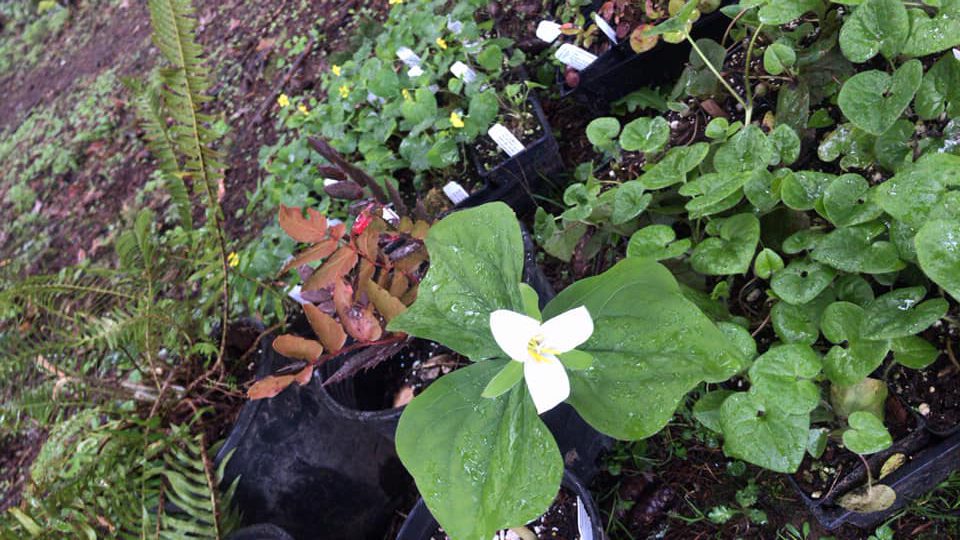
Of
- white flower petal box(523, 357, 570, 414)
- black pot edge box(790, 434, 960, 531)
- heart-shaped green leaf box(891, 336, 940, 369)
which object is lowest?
black pot edge box(790, 434, 960, 531)

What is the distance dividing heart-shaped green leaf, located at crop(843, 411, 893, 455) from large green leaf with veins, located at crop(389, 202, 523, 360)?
2.15 ft

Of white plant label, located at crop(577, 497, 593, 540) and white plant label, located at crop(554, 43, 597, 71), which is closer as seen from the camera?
white plant label, located at crop(577, 497, 593, 540)

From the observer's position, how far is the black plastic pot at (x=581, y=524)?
1450 millimetres

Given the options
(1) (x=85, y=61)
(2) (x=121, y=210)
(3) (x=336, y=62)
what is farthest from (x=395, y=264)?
(1) (x=85, y=61)

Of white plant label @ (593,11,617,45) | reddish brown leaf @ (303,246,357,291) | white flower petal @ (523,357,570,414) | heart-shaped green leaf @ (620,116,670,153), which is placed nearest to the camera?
white flower petal @ (523,357,570,414)

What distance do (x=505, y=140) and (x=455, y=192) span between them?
24 centimetres

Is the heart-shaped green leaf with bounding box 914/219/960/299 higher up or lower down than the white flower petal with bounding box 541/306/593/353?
lower down

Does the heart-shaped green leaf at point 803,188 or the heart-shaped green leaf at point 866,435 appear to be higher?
the heart-shaped green leaf at point 803,188

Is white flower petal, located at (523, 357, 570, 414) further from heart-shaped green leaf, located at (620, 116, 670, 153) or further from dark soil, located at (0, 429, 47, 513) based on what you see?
dark soil, located at (0, 429, 47, 513)

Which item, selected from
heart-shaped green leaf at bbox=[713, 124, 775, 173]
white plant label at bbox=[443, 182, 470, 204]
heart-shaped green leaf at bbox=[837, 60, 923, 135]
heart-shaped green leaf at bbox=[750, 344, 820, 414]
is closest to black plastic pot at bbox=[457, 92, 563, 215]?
white plant label at bbox=[443, 182, 470, 204]

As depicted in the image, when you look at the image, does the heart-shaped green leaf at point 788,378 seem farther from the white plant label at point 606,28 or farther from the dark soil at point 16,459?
the dark soil at point 16,459

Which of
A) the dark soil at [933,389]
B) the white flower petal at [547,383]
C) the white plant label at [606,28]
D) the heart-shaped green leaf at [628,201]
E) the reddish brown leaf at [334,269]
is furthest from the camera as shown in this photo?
the white plant label at [606,28]

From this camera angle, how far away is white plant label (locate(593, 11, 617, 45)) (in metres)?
2.11

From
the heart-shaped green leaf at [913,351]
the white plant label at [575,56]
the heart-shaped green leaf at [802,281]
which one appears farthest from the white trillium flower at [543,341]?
the white plant label at [575,56]
